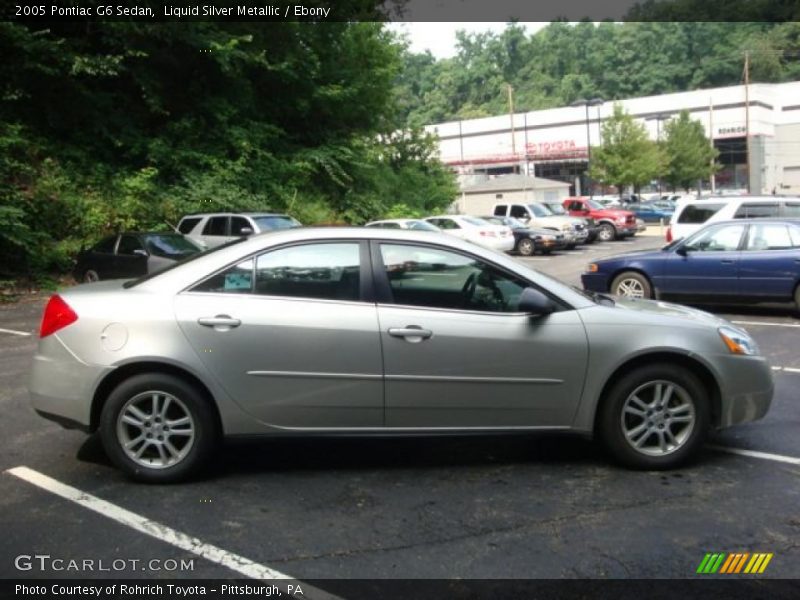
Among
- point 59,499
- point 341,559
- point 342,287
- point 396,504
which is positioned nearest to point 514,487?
point 396,504

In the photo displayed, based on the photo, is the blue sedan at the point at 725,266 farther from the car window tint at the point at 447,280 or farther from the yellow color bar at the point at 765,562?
the yellow color bar at the point at 765,562

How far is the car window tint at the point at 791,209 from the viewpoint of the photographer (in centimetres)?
1497

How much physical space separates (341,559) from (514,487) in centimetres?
130

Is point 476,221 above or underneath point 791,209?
above

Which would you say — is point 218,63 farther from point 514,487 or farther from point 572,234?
point 514,487

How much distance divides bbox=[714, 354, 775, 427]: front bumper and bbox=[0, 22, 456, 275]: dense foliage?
1497 cm

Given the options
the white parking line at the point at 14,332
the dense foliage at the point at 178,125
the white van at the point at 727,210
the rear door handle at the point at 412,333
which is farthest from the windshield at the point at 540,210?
the rear door handle at the point at 412,333

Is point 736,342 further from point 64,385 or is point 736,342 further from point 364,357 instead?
point 64,385

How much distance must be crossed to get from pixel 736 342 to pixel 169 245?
37.1 ft

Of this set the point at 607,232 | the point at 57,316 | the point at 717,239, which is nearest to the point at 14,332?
the point at 57,316

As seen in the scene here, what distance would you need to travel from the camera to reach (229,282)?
14.8 feet

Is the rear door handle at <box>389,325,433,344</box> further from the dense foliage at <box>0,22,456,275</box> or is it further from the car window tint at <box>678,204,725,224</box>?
the dense foliage at <box>0,22,456,275</box>

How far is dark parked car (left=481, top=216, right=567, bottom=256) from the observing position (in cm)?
2417

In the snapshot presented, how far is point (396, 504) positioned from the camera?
13.4ft
